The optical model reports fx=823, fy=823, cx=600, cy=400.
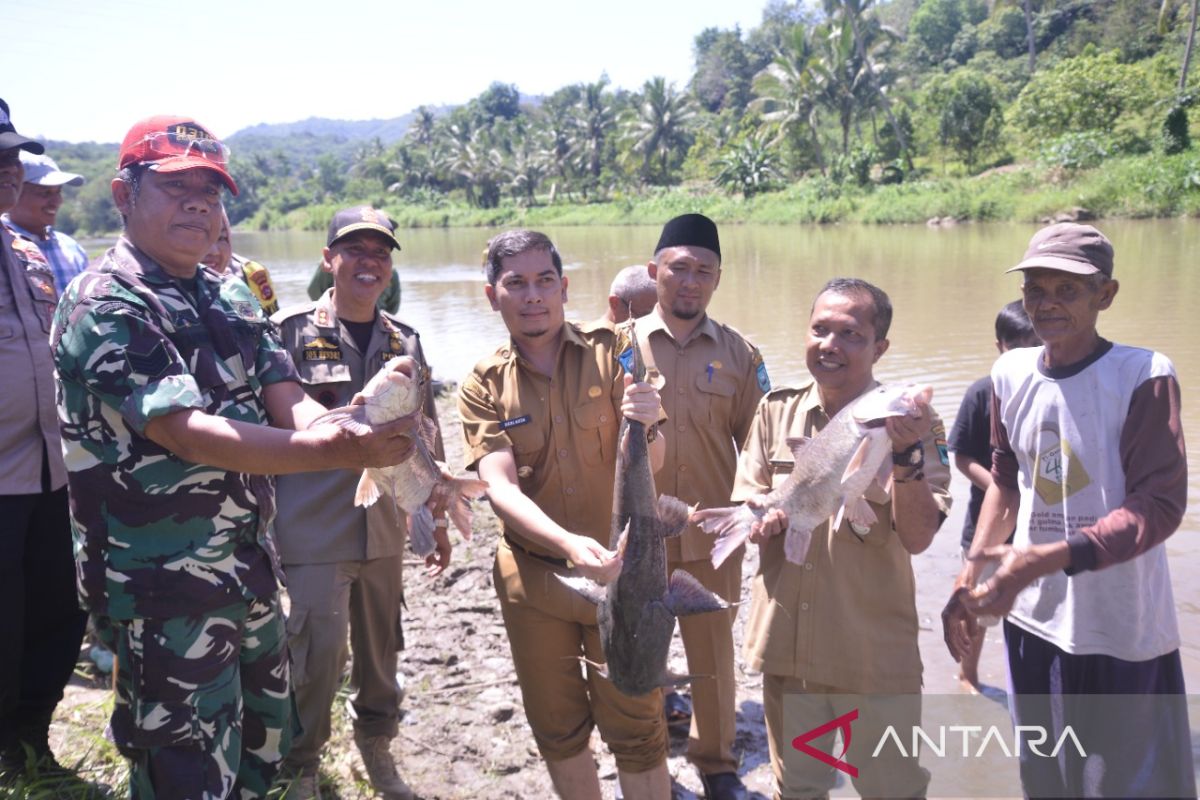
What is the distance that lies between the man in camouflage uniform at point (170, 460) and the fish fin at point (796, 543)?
1.32 m

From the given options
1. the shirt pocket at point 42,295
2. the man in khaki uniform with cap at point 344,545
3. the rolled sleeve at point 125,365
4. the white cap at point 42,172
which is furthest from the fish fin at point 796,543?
the white cap at point 42,172

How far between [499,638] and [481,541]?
1533 millimetres

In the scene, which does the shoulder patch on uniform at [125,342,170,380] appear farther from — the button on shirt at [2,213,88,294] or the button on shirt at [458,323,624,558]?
the button on shirt at [2,213,88,294]

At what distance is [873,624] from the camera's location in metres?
2.95

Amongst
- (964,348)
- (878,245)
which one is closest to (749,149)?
(878,245)

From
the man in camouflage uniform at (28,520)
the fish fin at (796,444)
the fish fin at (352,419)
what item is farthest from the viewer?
the man in camouflage uniform at (28,520)

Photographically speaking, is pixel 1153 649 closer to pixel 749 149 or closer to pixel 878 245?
pixel 878 245

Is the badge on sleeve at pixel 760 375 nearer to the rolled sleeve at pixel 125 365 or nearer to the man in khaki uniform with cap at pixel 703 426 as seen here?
the man in khaki uniform with cap at pixel 703 426

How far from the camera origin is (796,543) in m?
2.79

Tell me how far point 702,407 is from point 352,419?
6.49ft

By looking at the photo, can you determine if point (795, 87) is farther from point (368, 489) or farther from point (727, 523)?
point (368, 489)

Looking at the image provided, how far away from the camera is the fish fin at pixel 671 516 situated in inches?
107

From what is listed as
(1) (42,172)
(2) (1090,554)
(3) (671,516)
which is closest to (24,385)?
(1) (42,172)

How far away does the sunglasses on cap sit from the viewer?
256 cm
